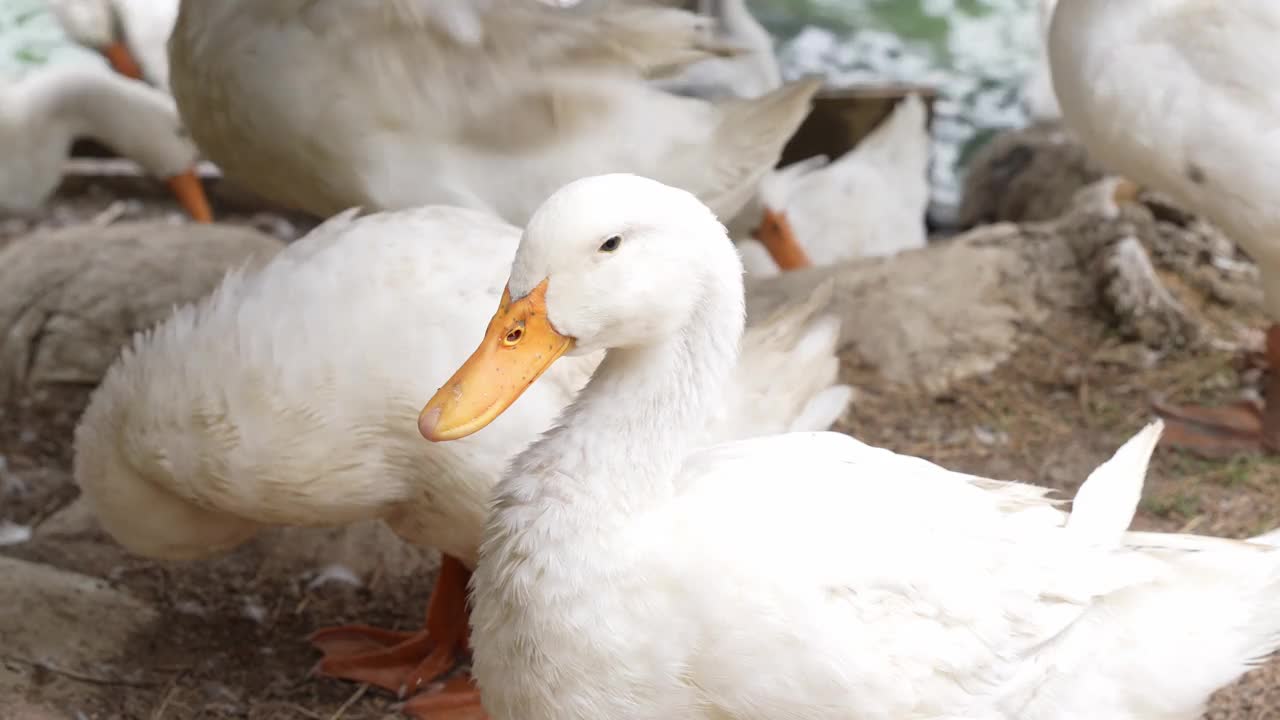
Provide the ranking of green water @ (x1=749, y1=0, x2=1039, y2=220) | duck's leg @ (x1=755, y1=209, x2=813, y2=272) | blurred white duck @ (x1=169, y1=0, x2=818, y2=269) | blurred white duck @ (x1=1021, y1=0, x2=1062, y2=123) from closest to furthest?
blurred white duck @ (x1=169, y1=0, x2=818, y2=269), duck's leg @ (x1=755, y1=209, x2=813, y2=272), blurred white duck @ (x1=1021, y1=0, x2=1062, y2=123), green water @ (x1=749, y1=0, x2=1039, y2=220)

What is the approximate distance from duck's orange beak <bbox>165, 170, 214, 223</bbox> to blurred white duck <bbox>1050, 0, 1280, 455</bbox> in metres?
4.58

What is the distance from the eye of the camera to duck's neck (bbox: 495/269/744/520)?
2135mm

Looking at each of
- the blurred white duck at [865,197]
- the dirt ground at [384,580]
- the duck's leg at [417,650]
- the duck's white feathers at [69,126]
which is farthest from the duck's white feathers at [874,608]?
the duck's white feathers at [69,126]

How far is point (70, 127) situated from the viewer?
6.77 meters

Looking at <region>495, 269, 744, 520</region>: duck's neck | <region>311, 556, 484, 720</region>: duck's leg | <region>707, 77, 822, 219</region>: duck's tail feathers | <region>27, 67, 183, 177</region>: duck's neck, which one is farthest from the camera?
<region>27, 67, 183, 177</region>: duck's neck

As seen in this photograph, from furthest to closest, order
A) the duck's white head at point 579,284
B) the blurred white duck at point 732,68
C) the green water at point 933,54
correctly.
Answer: the green water at point 933,54
the blurred white duck at point 732,68
the duck's white head at point 579,284

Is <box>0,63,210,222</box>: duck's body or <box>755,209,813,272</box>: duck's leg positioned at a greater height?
<box>755,209,813,272</box>: duck's leg

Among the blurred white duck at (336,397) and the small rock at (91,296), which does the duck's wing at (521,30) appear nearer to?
the blurred white duck at (336,397)

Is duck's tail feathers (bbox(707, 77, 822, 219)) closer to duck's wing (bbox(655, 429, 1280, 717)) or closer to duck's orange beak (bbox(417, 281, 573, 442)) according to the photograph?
duck's wing (bbox(655, 429, 1280, 717))

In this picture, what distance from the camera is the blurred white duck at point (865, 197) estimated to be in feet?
19.9

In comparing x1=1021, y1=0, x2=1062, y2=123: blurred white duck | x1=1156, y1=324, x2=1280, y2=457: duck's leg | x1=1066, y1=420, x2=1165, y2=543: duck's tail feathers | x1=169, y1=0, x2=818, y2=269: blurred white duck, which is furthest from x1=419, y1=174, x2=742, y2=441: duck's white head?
x1=1021, y1=0, x2=1062, y2=123: blurred white duck

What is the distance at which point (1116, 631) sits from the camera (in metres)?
2.19

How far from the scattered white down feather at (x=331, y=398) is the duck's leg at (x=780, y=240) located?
274 cm

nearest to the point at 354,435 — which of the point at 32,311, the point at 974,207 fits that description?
the point at 32,311
